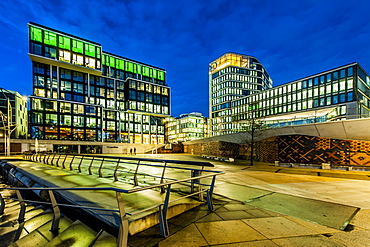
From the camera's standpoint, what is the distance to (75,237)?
13.1ft

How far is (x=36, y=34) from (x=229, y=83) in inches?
3088

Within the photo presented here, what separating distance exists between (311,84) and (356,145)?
43.1m

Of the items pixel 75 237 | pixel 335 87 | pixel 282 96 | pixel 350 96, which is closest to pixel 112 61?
pixel 282 96

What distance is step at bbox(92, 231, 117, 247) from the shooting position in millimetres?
3488

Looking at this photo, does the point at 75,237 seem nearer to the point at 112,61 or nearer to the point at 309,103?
the point at 309,103

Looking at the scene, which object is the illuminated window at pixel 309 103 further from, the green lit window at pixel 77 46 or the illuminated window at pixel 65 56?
the illuminated window at pixel 65 56

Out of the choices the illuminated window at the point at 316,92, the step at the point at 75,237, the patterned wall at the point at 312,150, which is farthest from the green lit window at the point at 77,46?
the illuminated window at the point at 316,92

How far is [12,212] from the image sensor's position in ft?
23.6

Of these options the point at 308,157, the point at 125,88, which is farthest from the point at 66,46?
the point at 308,157

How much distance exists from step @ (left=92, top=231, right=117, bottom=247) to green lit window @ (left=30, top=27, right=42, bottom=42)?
75.7 meters

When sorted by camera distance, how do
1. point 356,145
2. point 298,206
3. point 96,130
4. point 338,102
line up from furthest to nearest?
point 96,130 < point 338,102 < point 356,145 < point 298,206

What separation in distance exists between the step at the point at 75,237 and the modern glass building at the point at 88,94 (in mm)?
64059

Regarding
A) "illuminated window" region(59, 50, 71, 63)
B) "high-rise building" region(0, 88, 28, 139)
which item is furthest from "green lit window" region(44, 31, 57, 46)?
"high-rise building" region(0, 88, 28, 139)

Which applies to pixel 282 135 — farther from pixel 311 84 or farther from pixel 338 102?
pixel 311 84
